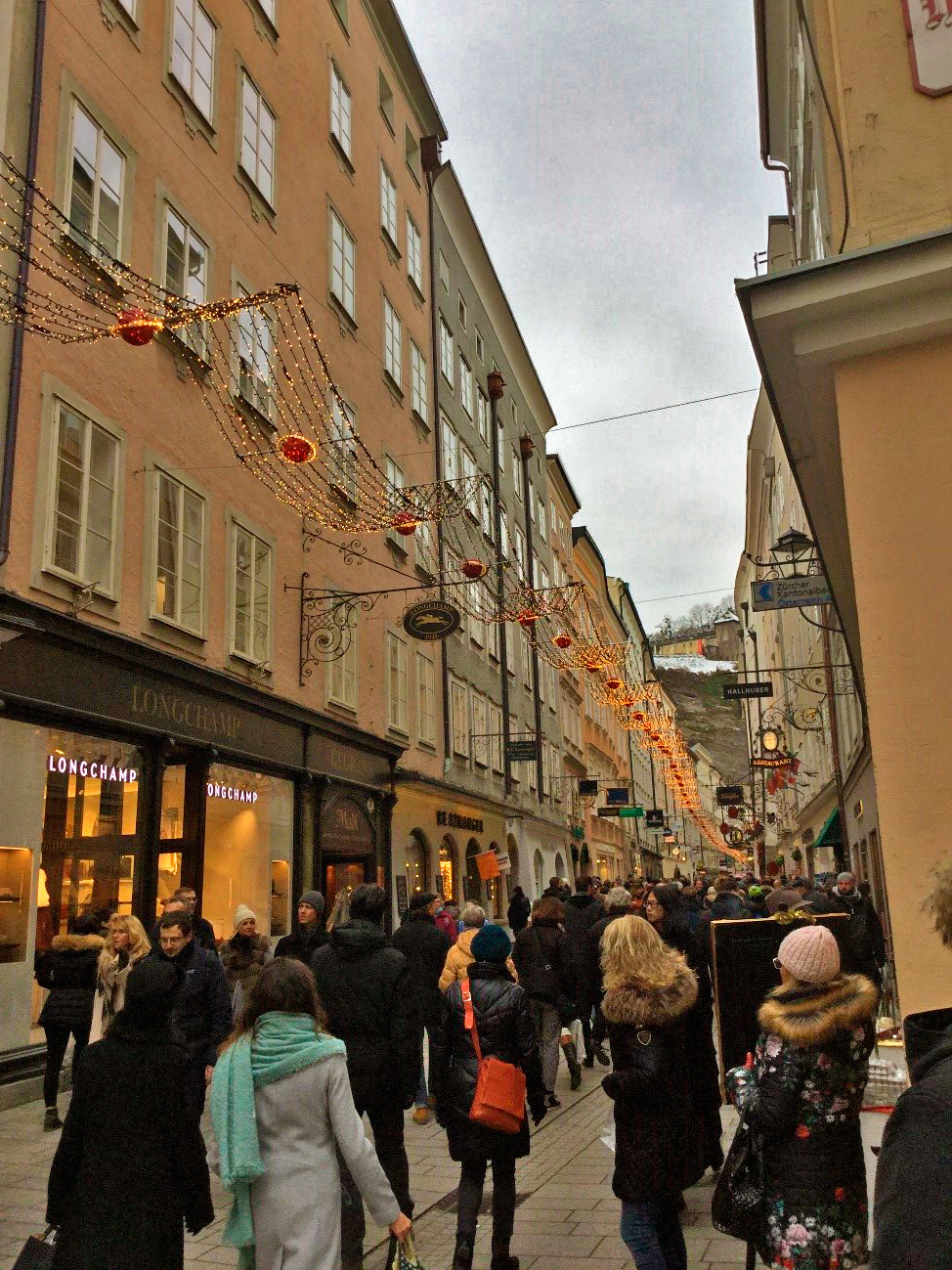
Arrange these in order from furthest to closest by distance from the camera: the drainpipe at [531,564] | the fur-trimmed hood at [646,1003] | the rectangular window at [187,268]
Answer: the drainpipe at [531,564]
the rectangular window at [187,268]
the fur-trimmed hood at [646,1003]

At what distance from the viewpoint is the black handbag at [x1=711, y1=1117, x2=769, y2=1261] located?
4160 millimetres

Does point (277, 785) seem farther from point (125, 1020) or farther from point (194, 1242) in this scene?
point (125, 1020)

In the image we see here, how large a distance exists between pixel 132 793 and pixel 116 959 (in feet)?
16.7

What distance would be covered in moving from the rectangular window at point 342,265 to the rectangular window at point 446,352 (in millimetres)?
7348

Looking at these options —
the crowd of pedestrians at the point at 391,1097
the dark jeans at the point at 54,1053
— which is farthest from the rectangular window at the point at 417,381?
the crowd of pedestrians at the point at 391,1097

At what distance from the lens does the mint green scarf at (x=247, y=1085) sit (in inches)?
162

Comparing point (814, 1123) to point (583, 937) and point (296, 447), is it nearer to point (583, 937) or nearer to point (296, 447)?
point (583, 937)

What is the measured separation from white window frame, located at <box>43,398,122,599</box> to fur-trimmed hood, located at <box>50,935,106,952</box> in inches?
156

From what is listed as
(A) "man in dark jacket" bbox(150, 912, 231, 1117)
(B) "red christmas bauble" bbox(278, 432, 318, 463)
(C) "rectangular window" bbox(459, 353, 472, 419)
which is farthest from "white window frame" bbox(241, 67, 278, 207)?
(C) "rectangular window" bbox(459, 353, 472, 419)

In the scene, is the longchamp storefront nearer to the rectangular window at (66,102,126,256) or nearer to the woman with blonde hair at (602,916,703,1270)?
the rectangular window at (66,102,126,256)

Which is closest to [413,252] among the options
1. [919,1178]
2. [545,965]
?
[545,965]

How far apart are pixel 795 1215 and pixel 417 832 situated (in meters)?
20.7

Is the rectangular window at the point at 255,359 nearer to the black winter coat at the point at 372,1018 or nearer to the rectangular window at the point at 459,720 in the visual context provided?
the black winter coat at the point at 372,1018

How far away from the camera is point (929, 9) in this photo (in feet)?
24.2
